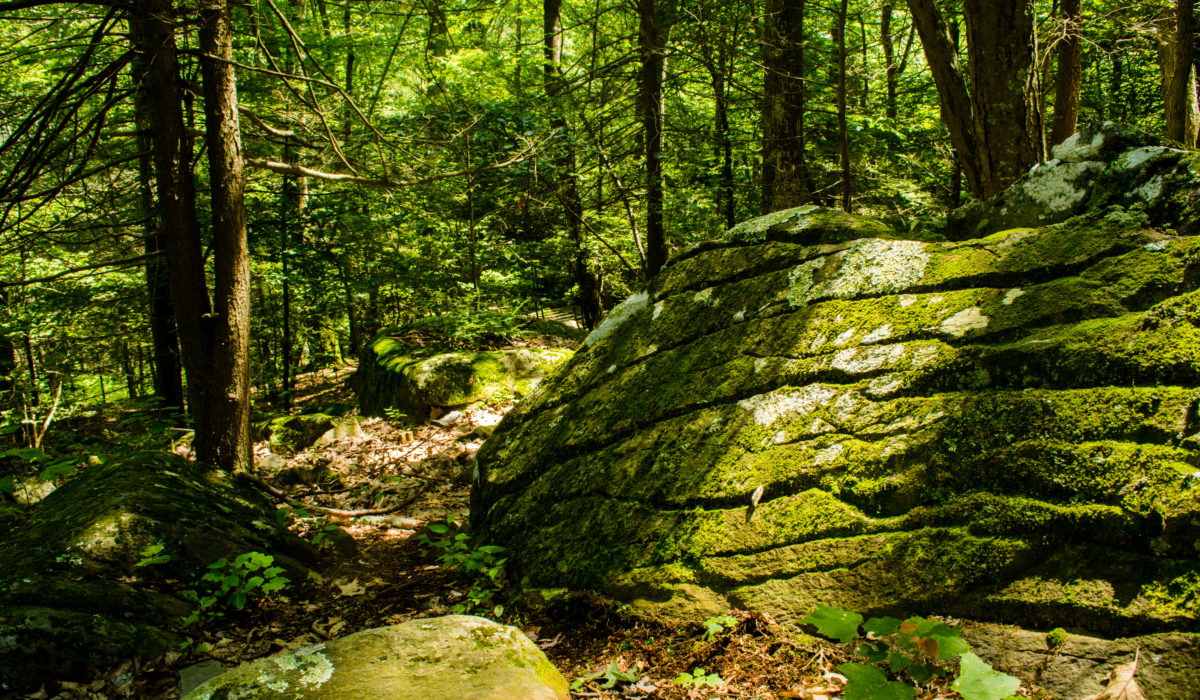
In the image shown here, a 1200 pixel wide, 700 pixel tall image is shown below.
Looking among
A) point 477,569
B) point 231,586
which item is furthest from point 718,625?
point 231,586

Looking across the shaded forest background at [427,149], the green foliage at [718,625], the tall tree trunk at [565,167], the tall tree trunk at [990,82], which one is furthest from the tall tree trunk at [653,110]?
the green foliage at [718,625]

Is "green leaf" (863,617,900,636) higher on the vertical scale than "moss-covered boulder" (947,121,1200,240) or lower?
lower

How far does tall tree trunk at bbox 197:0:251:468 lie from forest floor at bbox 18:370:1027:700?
1.02m

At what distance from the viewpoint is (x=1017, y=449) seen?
2135mm

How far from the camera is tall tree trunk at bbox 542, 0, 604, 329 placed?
326 inches

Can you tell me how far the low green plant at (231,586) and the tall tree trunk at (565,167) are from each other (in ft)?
17.8

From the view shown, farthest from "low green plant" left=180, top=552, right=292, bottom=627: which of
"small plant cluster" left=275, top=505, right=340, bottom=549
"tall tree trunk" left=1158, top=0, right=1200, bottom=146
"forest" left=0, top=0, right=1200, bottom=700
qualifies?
"tall tree trunk" left=1158, top=0, right=1200, bottom=146

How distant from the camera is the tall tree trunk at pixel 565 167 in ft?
27.1

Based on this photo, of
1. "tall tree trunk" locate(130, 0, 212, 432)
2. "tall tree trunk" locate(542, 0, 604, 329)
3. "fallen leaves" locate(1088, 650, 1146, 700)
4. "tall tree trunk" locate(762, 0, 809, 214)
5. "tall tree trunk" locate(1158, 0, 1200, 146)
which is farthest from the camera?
"tall tree trunk" locate(542, 0, 604, 329)

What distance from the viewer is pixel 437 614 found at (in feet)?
10.5

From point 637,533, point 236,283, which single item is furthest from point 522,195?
point 637,533

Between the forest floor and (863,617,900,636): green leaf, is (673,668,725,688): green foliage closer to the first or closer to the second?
the forest floor

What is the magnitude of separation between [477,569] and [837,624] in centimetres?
221

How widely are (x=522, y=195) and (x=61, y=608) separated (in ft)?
24.7
